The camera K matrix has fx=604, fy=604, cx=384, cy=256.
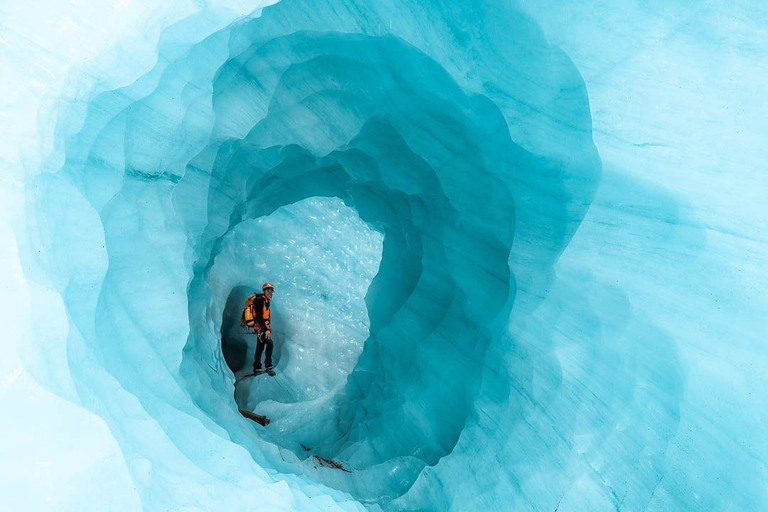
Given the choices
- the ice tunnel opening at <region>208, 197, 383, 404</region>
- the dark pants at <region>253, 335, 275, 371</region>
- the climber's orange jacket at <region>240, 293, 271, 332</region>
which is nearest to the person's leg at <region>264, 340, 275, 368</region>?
the dark pants at <region>253, 335, 275, 371</region>

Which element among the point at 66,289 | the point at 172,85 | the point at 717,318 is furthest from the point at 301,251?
the point at 717,318

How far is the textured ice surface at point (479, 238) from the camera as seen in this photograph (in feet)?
8.55

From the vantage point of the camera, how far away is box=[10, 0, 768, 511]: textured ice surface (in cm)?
261

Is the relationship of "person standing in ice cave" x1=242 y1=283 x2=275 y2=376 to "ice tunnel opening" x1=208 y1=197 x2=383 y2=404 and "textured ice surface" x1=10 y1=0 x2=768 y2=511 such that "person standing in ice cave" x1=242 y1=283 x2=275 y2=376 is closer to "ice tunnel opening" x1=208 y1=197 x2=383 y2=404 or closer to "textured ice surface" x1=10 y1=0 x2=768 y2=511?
"ice tunnel opening" x1=208 y1=197 x2=383 y2=404

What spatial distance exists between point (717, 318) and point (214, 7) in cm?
284

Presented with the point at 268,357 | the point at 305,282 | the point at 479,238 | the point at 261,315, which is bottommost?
the point at 268,357

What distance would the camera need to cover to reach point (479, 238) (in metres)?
3.86

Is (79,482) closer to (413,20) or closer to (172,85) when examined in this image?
(172,85)

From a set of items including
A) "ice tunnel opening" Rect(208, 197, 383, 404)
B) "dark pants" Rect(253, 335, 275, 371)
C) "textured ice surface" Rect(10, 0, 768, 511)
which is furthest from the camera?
"ice tunnel opening" Rect(208, 197, 383, 404)

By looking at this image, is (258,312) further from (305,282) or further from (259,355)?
(305,282)

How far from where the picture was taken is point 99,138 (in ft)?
9.31

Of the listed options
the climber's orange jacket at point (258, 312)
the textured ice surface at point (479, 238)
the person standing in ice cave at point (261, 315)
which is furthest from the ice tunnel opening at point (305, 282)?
the textured ice surface at point (479, 238)

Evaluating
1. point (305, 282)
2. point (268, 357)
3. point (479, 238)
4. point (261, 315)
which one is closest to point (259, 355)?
point (268, 357)

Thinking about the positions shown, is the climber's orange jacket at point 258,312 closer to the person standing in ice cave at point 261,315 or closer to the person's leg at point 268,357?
the person standing in ice cave at point 261,315
